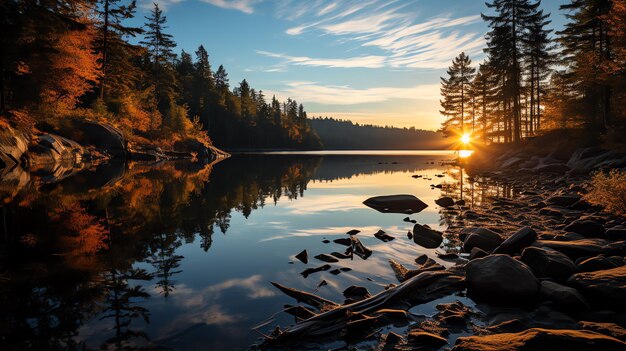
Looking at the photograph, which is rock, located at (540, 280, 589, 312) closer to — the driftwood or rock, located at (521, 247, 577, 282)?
rock, located at (521, 247, 577, 282)

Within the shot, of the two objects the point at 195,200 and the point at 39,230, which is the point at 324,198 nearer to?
the point at 195,200

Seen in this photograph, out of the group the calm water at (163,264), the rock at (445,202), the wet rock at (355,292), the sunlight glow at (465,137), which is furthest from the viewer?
the sunlight glow at (465,137)

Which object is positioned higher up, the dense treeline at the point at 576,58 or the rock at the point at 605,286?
the dense treeline at the point at 576,58

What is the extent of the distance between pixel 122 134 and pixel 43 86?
12.5 m

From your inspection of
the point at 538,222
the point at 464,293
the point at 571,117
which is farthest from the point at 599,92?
the point at 464,293

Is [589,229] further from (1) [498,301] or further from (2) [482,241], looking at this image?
(1) [498,301]

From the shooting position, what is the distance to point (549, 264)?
19.2ft

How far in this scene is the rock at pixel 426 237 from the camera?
8.64 m

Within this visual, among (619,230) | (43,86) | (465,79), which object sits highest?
(465,79)

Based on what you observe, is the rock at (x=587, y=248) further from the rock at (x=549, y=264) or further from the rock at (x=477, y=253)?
the rock at (x=477, y=253)

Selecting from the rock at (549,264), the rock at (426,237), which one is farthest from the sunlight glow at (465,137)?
the rock at (549,264)

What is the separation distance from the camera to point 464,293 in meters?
5.61

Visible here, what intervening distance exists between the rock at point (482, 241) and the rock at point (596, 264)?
209cm

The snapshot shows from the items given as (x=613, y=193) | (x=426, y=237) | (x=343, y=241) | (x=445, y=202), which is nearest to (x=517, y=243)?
(x=426, y=237)
